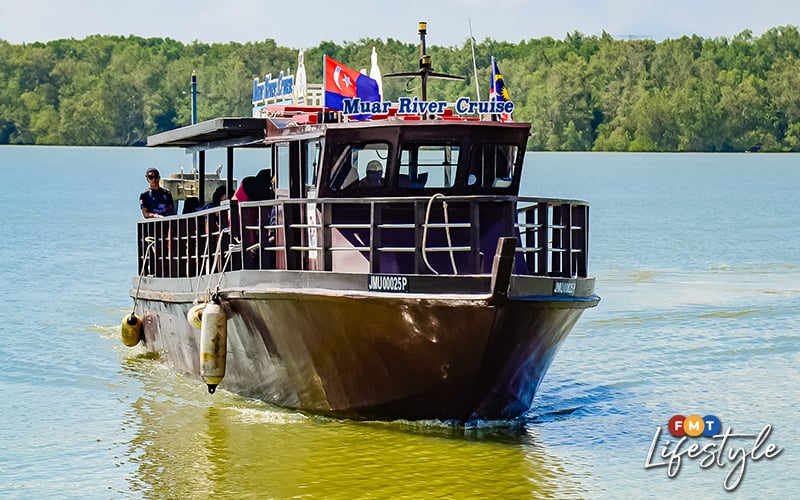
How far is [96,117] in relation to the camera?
450 ft

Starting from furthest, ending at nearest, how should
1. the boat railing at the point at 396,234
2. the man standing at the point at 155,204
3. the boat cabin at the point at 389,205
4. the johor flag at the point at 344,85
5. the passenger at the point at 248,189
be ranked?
the man standing at the point at 155,204 < the passenger at the point at 248,189 < the johor flag at the point at 344,85 < the boat cabin at the point at 389,205 < the boat railing at the point at 396,234

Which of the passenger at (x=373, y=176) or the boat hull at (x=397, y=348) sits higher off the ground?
the passenger at (x=373, y=176)

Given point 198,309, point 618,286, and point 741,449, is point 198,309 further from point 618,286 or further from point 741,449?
point 618,286

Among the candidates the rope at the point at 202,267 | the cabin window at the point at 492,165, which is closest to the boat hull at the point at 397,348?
the rope at the point at 202,267

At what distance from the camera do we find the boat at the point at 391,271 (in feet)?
44.2

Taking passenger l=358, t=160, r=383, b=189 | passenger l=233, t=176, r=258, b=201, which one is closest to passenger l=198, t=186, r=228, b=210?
passenger l=233, t=176, r=258, b=201

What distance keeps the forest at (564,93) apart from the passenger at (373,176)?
9409 cm

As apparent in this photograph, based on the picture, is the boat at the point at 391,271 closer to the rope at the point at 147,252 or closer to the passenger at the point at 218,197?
the passenger at the point at 218,197

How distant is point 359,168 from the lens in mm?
14875

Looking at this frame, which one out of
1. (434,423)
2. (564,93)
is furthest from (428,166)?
(564,93)

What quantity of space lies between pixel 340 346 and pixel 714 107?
405 ft

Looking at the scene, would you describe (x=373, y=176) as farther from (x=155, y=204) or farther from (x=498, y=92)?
(x=155, y=204)

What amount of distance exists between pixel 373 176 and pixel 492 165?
1.31 m

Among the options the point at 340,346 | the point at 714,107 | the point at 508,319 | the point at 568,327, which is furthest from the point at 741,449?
the point at 714,107
